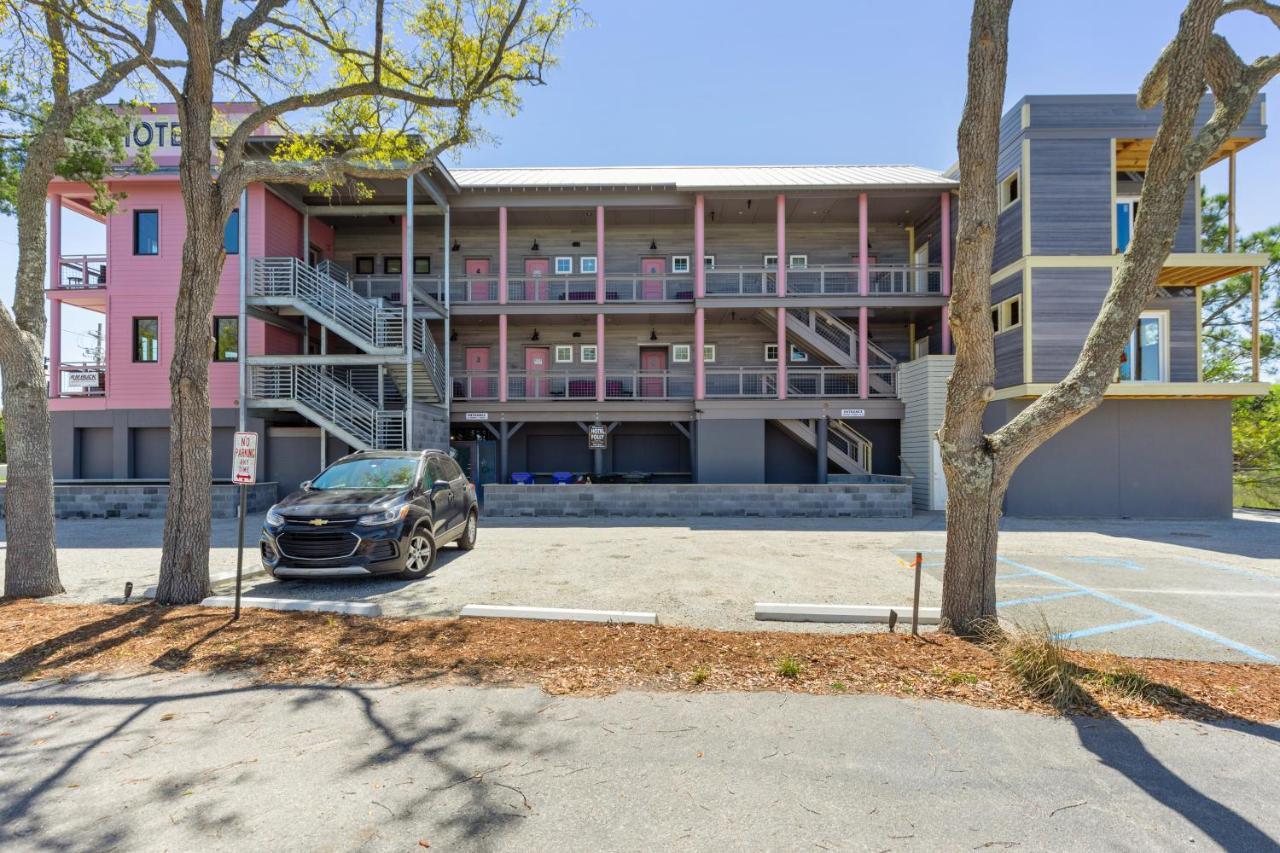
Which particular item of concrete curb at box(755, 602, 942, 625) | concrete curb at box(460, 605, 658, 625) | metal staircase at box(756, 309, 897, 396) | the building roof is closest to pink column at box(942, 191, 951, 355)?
the building roof

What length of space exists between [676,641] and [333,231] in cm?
2041

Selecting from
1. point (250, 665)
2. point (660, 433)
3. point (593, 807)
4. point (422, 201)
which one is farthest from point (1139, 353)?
point (422, 201)

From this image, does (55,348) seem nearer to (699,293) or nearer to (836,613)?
(699,293)

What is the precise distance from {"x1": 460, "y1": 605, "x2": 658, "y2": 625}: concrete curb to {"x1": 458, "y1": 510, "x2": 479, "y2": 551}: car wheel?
382 cm

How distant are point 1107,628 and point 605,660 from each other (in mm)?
5163

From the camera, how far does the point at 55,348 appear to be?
1717 cm

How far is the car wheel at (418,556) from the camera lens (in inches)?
300

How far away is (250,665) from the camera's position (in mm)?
4652

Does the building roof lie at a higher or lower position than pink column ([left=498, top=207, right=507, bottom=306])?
higher

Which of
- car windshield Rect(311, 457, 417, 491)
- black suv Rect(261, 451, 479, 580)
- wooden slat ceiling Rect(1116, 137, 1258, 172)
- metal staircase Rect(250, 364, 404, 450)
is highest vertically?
wooden slat ceiling Rect(1116, 137, 1258, 172)

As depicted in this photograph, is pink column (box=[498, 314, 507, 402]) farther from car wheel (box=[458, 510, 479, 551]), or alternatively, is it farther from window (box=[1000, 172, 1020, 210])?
window (box=[1000, 172, 1020, 210])

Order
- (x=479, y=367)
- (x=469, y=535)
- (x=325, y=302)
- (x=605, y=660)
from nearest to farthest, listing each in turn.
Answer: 1. (x=605, y=660)
2. (x=469, y=535)
3. (x=325, y=302)
4. (x=479, y=367)

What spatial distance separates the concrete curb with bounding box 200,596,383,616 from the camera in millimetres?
6051

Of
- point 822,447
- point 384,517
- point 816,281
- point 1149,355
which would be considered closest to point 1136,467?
point 1149,355
